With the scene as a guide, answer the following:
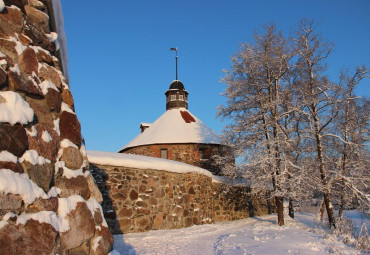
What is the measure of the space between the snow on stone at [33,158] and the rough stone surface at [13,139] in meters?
0.04

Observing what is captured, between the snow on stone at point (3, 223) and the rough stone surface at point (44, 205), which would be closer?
the snow on stone at point (3, 223)

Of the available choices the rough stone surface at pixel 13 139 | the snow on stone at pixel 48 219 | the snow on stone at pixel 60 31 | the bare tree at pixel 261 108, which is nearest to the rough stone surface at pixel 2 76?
the rough stone surface at pixel 13 139

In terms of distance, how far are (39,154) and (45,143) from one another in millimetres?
138

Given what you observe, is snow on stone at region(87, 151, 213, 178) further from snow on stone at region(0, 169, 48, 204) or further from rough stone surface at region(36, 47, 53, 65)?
snow on stone at region(0, 169, 48, 204)

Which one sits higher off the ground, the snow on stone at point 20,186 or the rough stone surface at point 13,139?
the rough stone surface at point 13,139

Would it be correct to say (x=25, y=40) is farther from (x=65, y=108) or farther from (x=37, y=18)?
(x=65, y=108)

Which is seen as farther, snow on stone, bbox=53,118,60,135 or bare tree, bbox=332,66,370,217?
bare tree, bbox=332,66,370,217

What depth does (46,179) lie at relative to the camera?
2629 millimetres

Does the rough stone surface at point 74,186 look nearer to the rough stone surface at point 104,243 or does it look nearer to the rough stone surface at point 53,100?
the rough stone surface at point 104,243

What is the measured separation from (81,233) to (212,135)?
20.1m

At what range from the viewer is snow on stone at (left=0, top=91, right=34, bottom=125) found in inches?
94.2

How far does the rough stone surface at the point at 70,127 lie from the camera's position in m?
3.06

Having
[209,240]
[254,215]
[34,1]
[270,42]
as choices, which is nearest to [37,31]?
[34,1]

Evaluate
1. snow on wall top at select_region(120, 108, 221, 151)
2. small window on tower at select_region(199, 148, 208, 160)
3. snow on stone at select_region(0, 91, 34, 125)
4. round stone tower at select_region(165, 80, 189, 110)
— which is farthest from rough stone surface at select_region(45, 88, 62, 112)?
round stone tower at select_region(165, 80, 189, 110)
